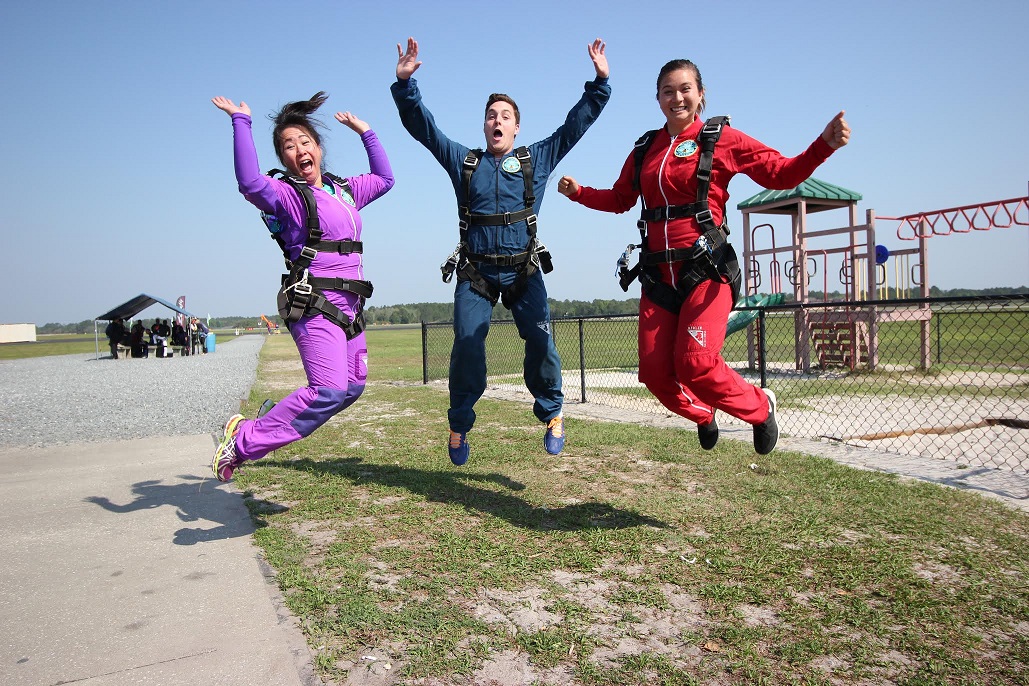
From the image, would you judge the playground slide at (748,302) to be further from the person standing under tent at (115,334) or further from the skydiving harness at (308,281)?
the person standing under tent at (115,334)

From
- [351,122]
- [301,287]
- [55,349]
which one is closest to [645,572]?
[301,287]

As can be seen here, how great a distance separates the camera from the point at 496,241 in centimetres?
409

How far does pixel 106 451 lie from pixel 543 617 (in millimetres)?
5714

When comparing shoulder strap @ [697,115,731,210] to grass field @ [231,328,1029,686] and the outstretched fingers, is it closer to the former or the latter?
the outstretched fingers

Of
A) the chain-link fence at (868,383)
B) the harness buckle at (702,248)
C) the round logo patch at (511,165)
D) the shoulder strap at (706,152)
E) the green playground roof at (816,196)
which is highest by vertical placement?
the green playground roof at (816,196)

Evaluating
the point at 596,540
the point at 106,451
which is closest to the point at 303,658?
the point at 596,540

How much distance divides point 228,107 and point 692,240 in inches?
107

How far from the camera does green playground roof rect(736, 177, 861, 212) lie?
14.6m

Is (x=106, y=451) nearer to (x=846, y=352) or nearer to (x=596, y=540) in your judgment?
(x=596, y=540)

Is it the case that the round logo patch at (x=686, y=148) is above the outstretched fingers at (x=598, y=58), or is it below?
below

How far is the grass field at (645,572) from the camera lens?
223 cm

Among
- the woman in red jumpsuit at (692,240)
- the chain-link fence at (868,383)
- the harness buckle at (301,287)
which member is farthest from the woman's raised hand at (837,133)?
the harness buckle at (301,287)

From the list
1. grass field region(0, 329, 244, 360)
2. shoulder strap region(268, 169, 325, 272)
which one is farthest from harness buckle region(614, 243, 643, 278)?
grass field region(0, 329, 244, 360)

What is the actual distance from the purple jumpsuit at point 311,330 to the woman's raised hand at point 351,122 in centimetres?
61
